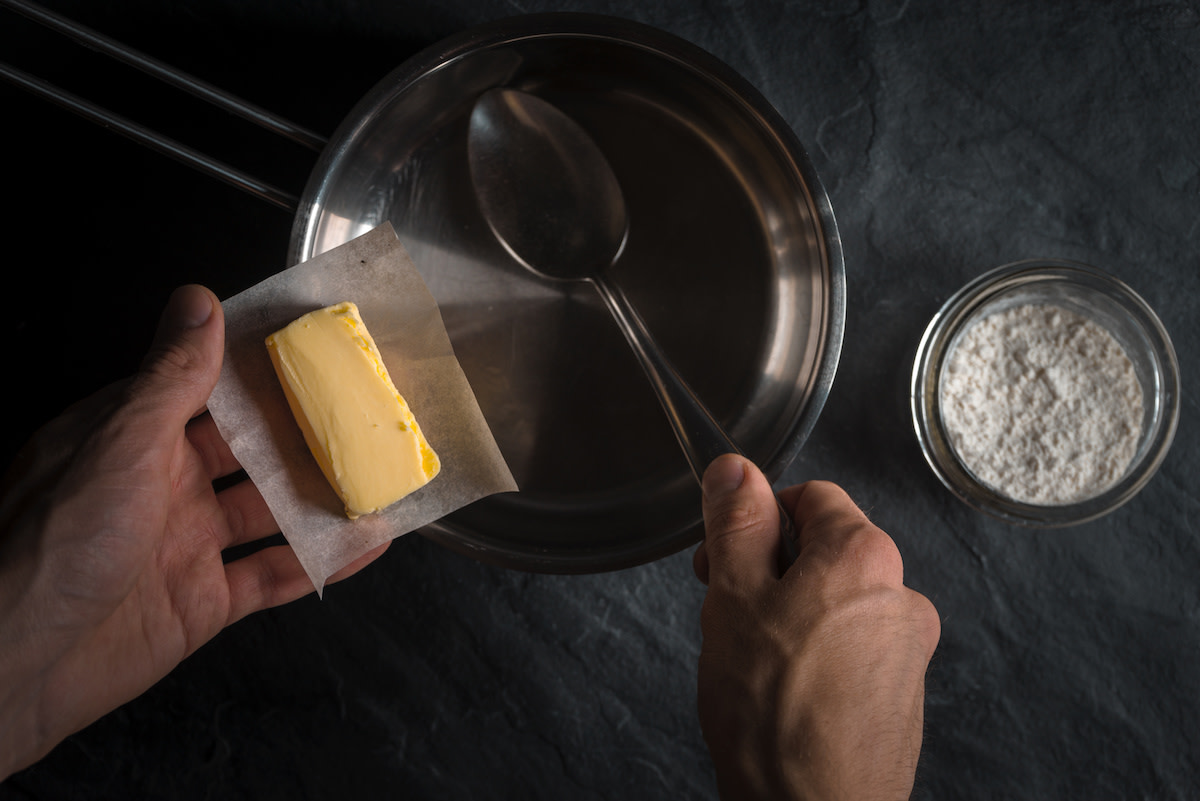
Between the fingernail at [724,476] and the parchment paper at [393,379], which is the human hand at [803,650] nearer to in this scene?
the fingernail at [724,476]

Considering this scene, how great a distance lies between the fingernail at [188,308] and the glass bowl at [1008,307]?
0.75 metres

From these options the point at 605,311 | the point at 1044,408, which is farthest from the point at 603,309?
the point at 1044,408

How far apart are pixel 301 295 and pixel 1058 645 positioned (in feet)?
3.18

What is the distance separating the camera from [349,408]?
2.33ft

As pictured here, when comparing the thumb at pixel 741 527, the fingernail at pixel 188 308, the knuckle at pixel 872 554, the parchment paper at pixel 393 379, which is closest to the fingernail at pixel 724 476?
the thumb at pixel 741 527

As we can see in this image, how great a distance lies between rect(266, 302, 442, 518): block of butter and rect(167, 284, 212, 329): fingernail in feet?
0.22

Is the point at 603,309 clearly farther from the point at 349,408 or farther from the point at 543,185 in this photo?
the point at 349,408

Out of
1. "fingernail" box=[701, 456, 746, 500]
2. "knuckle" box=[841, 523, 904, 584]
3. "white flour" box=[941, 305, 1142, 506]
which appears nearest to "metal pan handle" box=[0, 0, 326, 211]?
"fingernail" box=[701, 456, 746, 500]

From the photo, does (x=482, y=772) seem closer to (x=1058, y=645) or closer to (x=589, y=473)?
(x=589, y=473)

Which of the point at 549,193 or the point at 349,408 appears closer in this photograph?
the point at 349,408

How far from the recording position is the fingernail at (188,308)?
646mm

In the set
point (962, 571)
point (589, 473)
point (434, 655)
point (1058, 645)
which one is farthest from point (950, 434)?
point (434, 655)

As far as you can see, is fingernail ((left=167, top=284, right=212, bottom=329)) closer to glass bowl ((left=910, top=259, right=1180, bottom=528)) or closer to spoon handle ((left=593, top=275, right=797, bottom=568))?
spoon handle ((left=593, top=275, right=797, bottom=568))

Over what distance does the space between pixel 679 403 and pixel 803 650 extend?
269mm
